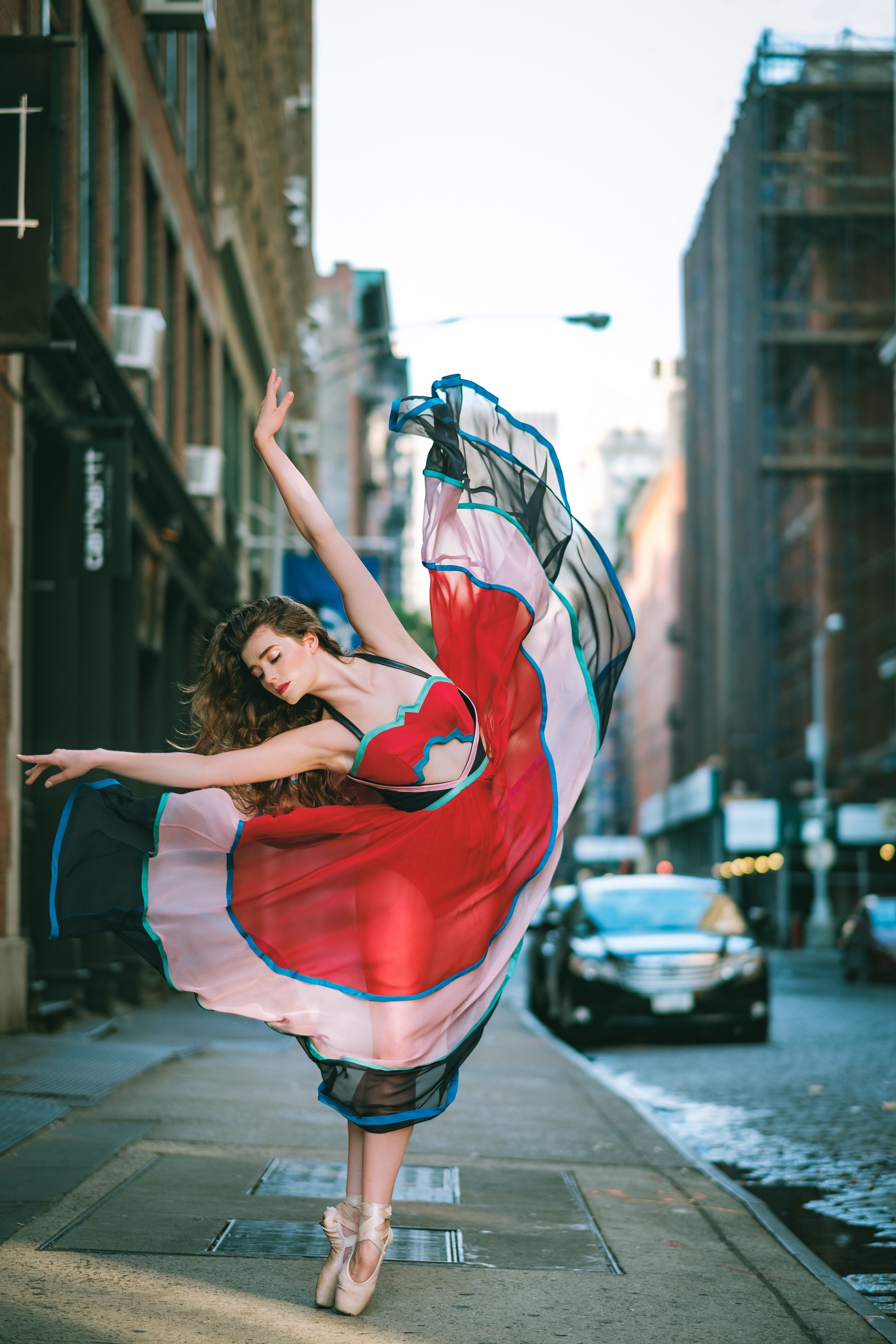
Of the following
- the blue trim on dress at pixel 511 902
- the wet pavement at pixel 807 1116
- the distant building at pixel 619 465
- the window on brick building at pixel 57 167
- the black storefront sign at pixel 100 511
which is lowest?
the wet pavement at pixel 807 1116

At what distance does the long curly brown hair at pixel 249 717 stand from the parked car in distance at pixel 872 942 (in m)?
20.0

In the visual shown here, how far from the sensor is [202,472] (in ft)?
66.4

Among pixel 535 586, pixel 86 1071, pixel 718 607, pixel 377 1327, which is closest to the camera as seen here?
pixel 377 1327

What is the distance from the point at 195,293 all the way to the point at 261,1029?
11.9 meters

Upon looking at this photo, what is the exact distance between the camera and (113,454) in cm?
1366

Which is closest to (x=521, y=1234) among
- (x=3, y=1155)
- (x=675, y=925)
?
(x=3, y=1155)

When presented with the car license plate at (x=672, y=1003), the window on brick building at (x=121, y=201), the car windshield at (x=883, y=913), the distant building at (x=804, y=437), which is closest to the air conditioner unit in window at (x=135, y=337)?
the window on brick building at (x=121, y=201)

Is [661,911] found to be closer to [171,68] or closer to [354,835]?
[354,835]

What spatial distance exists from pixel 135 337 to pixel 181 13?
403 cm

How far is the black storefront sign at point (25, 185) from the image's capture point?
9070 millimetres

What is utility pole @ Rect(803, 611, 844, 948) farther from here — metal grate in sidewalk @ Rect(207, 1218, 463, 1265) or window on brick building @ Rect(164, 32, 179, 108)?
metal grate in sidewalk @ Rect(207, 1218, 463, 1265)

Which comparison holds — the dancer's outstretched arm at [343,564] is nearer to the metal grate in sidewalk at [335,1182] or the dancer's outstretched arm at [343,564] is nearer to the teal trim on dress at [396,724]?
the teal trim on dress at [396,724]

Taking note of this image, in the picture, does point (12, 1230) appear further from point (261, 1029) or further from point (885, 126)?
point (885, 126)

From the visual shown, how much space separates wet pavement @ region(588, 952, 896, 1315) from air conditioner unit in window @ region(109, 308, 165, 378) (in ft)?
25.2
